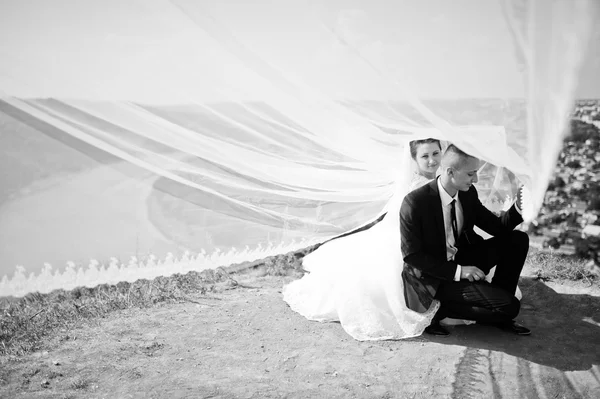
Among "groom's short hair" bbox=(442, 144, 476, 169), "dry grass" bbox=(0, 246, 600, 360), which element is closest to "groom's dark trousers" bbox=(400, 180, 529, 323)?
"groom's short hair" bbox=(442, 144, 476, 169)

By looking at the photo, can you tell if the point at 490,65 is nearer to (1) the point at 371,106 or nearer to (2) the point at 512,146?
(2) the point at 512,146

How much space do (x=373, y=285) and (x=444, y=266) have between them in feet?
2.02

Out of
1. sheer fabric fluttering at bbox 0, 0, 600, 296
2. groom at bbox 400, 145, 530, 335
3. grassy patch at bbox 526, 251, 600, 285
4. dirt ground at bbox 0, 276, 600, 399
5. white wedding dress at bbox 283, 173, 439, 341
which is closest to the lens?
sheer fabric fluttering at bbox 0, 0, 600, 296

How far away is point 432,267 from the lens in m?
3.84

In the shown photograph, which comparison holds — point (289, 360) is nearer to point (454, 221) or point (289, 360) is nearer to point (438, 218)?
point (438, 218)

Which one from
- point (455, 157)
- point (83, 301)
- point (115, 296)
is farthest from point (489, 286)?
point (83, 301)

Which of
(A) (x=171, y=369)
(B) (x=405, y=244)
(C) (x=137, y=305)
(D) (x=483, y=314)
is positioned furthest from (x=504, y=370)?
(C) (x=137, y=305)

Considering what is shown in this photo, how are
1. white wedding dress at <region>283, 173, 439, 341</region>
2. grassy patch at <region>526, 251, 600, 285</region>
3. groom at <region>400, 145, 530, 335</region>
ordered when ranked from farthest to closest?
1. grassy patch at <region>526, 251, 600, 285</region>
2. white wedding dress at <region>283, 173, 439, 341</region>
3. groom at <region>400, 145, 530, 335</region>

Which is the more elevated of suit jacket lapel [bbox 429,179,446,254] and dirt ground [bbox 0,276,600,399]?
suit jacket lapel [bbox 429,179,446,254]

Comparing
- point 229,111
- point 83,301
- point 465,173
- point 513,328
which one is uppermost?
point 229,111

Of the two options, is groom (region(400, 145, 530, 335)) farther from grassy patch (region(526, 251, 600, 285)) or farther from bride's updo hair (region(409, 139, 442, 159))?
grassy patch (region(526, 251, 600, 285))

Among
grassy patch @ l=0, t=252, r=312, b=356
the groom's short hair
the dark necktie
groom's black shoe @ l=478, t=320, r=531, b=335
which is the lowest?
grassy patch @ l=0, t=252, r=312, b=356

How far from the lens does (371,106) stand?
11.3 ft

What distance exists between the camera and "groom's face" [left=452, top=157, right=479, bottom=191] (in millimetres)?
3715
